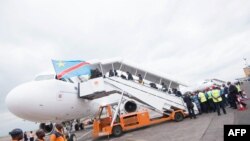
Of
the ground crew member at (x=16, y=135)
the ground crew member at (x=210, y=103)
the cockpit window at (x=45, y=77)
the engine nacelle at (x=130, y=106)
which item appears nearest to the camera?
the ground crew member at (x=16, y=135)

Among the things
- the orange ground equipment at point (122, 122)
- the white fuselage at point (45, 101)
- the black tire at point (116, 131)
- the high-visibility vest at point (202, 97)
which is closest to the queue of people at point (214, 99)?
the high-visibility vest at point (202, 97)

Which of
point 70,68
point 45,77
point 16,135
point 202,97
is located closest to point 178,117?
point 202,97

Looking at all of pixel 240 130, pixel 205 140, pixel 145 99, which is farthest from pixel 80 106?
pixel 240 130

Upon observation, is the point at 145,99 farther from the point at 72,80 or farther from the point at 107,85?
the point at 72,80

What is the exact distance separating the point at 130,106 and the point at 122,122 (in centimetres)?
376

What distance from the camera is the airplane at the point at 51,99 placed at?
12.5 meters

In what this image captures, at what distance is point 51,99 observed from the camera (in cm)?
1342

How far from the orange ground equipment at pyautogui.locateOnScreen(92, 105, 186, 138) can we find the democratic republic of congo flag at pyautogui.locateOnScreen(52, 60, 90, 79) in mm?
2669

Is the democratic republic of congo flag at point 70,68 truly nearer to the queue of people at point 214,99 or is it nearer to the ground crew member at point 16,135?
the queue of people at point 214,99

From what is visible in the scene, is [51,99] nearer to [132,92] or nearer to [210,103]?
[132,92]

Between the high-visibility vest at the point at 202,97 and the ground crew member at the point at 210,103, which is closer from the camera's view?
the ground crew member at the point at 210,103

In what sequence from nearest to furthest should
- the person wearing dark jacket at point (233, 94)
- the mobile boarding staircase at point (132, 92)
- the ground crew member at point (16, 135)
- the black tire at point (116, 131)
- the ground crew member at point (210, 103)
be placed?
the ground crew member at point (16, 135) < the black tire at point (116, 131) < the mobile boarding staircase at point (132, 92) < the person wearing dark jacket at point (233, 94) < the ground crew member at point (210, 103)

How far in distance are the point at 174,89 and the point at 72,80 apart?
756 centimetres

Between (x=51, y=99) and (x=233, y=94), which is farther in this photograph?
(x=233, y=94)
